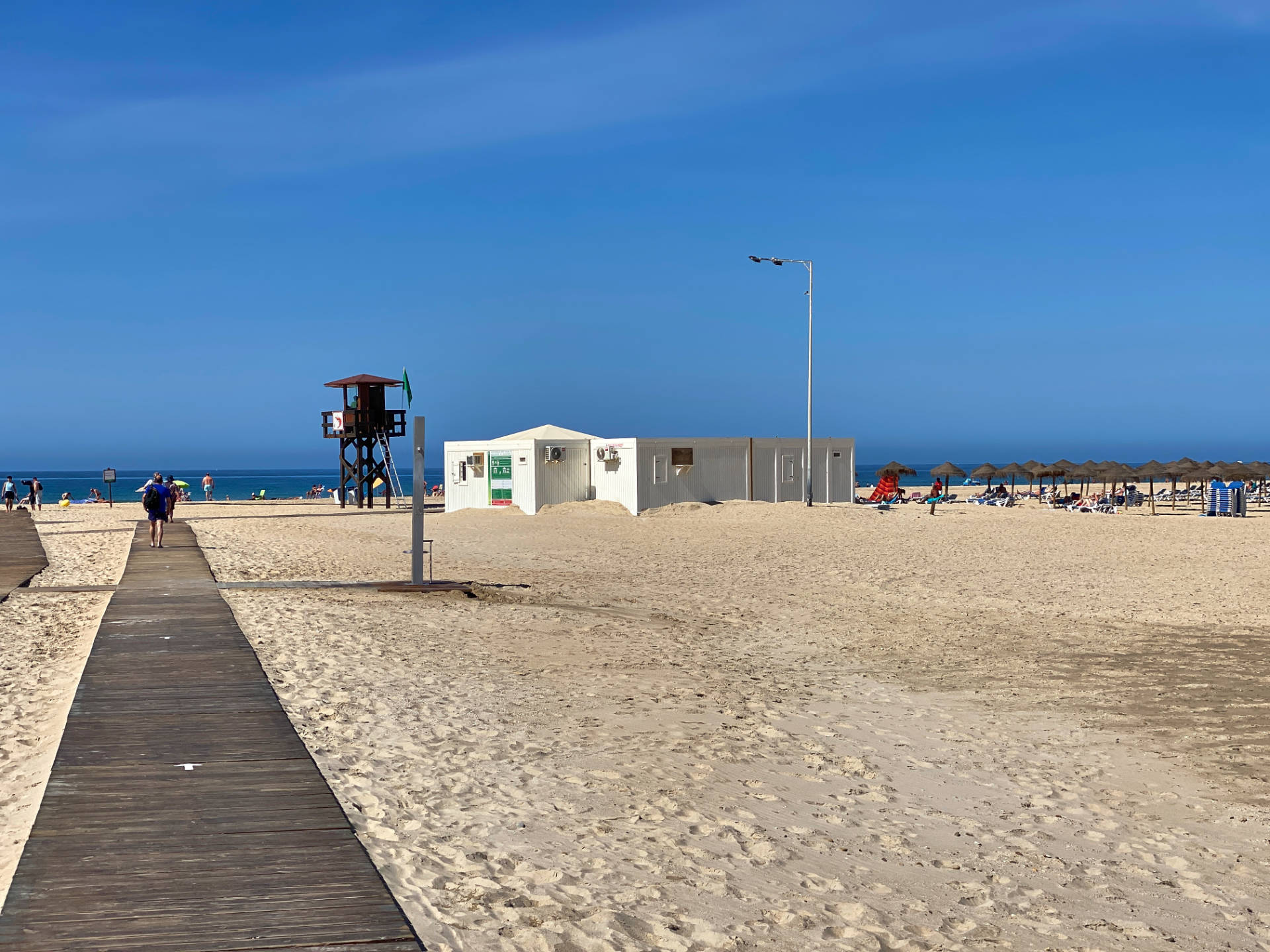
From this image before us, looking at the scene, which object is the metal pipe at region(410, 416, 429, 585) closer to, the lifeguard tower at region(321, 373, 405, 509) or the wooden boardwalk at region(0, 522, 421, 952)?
the wooden boardwalk at region(0, 522, 421, 952)

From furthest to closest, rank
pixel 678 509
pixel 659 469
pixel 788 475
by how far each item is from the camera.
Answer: pixel 788 475, pixel 659 469, pixel 678 509

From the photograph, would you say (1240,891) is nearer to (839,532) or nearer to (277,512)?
(839,532)

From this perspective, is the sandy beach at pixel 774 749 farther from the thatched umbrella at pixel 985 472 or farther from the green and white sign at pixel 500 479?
the thatched umbrella at pixel 985 472

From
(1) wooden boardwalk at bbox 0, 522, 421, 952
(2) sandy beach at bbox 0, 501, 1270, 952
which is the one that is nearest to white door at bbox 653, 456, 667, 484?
(2) sandy beach at bbox 0, 501, 1270, 952

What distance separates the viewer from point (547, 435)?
1280 inches

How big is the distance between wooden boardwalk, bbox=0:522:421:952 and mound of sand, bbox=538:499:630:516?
21620 millimetres

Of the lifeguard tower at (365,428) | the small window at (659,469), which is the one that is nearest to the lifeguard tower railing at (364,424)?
the lifeguard tower at (365,428)

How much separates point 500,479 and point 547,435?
1954mm

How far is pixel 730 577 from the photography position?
17.2 meters

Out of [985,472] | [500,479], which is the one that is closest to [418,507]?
[500,479]

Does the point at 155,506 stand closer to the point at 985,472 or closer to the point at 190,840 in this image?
the point at 190,840

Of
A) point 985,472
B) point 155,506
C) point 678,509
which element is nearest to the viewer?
point 155,506

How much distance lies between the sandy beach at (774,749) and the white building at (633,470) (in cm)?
1336

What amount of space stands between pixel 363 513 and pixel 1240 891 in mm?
33614
